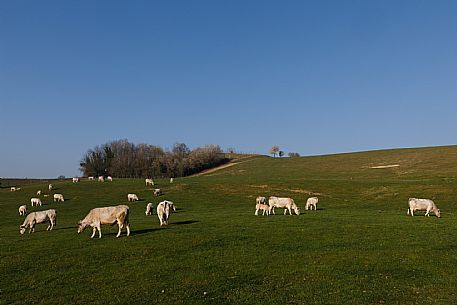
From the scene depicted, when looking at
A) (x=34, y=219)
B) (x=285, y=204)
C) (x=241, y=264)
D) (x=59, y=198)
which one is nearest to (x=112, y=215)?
(x=34, y=219)

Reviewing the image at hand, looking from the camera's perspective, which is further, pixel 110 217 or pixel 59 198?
pixel 59 198

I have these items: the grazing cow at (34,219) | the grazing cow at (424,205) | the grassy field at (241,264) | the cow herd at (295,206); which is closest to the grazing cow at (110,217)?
the grassy field at (241,264)

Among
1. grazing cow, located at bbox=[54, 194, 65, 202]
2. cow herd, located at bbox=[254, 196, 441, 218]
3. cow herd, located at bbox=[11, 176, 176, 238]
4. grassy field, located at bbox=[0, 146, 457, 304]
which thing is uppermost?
grazing cow, located at bbox=[54, 194, 65, 202]

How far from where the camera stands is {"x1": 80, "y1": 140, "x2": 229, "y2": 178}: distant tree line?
456ft

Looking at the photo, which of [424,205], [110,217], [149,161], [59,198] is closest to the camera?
[110,217]

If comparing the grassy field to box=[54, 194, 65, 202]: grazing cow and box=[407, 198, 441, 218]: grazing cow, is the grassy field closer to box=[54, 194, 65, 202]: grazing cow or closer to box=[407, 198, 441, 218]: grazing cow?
box=[407, 198, 441, 218]: grazing cow

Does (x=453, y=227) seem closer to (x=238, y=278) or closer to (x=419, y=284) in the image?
(x=419, y=284)

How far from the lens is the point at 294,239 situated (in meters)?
22.6

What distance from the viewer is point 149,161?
145m

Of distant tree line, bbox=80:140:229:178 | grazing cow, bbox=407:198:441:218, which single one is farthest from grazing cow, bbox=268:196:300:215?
distant tree line, bbox=80:140:229:178

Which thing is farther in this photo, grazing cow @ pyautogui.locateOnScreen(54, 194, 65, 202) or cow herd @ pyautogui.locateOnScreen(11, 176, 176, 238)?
grazing cow @ pyautogui.locateOnScreen(54, 194, 65, 202)

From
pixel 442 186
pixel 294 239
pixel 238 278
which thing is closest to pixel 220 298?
pixel 238 278

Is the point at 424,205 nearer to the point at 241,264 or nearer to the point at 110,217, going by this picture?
the point at 241,264

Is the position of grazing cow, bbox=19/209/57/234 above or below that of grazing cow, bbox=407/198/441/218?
above
